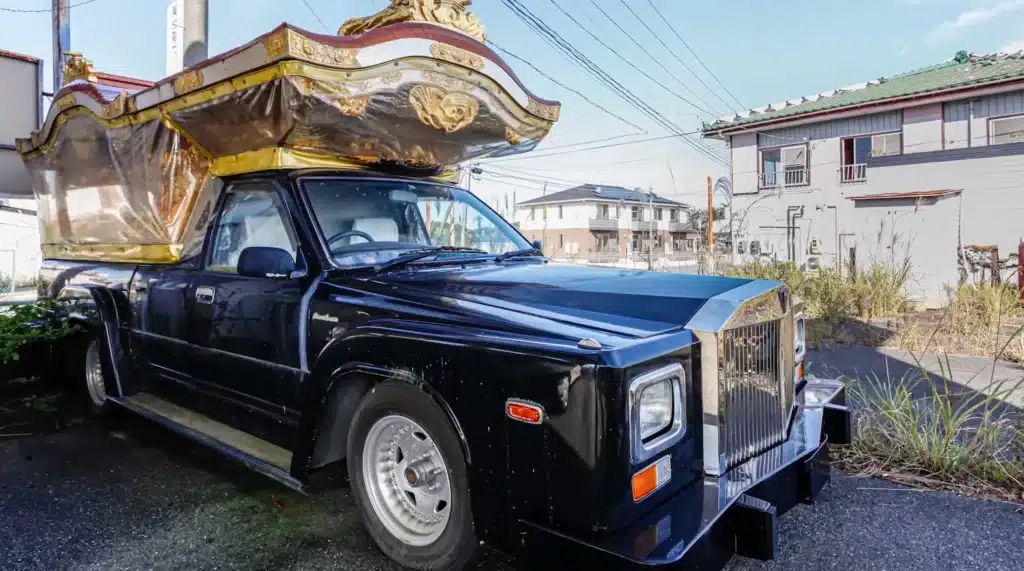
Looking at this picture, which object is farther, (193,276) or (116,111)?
(116,111)

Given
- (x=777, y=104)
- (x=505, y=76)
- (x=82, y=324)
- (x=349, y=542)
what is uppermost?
(x=777, y=104)

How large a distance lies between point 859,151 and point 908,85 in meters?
2.57

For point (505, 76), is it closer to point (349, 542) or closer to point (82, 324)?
point (349, 542)

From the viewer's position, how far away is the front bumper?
196 centimetres

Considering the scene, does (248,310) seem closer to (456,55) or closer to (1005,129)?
(456,55)

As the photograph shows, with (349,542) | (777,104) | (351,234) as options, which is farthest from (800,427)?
(777,104)

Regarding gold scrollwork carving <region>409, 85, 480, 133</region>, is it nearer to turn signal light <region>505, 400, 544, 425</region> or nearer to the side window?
the side window

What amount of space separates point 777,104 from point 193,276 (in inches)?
961

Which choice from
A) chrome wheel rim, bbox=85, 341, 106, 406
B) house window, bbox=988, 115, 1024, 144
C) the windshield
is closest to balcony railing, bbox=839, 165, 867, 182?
house window, bbox=988, 115, 1024, 144

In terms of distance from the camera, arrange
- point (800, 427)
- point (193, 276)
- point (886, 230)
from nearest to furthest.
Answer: point (800, 427)
point (193, 276)
point (886, 230)

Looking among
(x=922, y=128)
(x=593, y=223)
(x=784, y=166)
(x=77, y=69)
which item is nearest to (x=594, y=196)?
(x=593, y=223)

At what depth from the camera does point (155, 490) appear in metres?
3.63

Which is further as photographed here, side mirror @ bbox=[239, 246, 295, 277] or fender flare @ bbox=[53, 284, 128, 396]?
fender flare @ bbox=[53, 284, 128, 396]

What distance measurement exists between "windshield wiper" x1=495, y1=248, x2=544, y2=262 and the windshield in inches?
2.6
